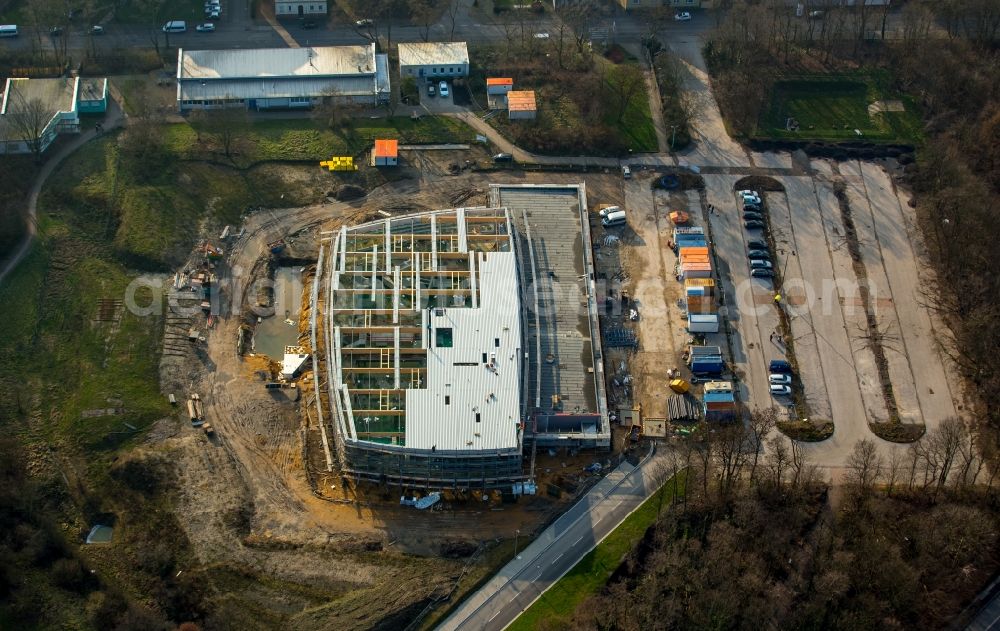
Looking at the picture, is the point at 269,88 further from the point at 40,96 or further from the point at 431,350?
the point at 431,350

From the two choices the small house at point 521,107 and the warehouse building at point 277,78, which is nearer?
the small house at point 521,107

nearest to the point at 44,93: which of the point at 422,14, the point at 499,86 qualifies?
the point at 422,14

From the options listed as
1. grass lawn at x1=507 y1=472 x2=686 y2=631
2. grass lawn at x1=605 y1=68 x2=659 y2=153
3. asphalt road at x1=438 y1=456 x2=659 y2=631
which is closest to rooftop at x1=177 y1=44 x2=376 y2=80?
grass lawn at x1=605 y1=68 x2=659 y2=153

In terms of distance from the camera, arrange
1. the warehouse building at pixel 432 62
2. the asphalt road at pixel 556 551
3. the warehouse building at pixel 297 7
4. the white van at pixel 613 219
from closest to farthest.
Result: the asphalt road at pixel 556 551
the white van at pixel 613 219
the warehouse building at pixel 432 62
the warehouse building at pixel 297 7

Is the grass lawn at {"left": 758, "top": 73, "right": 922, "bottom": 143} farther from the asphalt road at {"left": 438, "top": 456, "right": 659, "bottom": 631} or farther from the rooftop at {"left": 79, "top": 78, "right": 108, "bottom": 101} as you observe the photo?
the rooftop at {"left": 79, "top": 78, "right": 108, "bottom": 101}

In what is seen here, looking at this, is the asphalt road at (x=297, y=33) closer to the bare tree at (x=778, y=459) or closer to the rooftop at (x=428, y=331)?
the rooftop at (x=428, y=331)

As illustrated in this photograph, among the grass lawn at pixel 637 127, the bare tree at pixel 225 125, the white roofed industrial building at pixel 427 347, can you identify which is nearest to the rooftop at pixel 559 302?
the white roofed industrial building at pixel 427 347

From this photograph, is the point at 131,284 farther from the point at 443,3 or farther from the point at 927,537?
the point at 927,537
